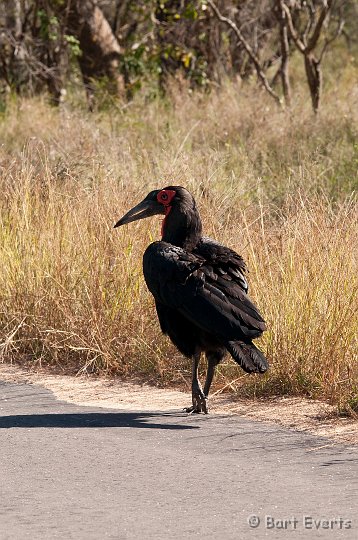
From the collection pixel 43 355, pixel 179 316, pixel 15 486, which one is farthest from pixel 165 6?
pixel 15 486

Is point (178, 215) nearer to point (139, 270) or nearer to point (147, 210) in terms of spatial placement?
point (147, 210)

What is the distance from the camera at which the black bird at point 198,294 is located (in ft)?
20.2

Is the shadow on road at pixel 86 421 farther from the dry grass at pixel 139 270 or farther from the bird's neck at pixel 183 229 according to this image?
the bird's neck at pixel 183 229

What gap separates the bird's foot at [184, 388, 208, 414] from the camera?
6453 mm

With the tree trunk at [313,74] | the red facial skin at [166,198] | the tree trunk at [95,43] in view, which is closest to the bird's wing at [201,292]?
the red facial skin at [166,198]

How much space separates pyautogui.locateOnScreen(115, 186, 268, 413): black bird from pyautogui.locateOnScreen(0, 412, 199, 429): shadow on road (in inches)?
10.8

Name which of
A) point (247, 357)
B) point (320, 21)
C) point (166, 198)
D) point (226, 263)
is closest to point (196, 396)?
point (247, 357)

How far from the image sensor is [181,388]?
7207mm

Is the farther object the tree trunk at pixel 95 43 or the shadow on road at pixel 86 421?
the tree trunk at pixel 95 43

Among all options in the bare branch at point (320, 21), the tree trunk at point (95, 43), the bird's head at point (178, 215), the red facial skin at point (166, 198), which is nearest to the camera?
the bird's head at point (178, 215)

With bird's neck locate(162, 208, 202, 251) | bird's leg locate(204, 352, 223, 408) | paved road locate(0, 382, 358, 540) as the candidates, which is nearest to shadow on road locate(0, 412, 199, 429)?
paved road locate(0, 382, 358, 540)

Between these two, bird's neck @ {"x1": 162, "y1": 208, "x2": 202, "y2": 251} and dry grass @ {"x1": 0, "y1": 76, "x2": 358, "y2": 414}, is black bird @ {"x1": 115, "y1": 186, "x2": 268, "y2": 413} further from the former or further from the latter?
dry grass @ {"x1": 0, "y1": 76, "x2": 358, "y2": 414}

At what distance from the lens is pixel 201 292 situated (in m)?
6.29

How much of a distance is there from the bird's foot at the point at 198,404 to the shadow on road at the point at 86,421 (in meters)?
0.13
